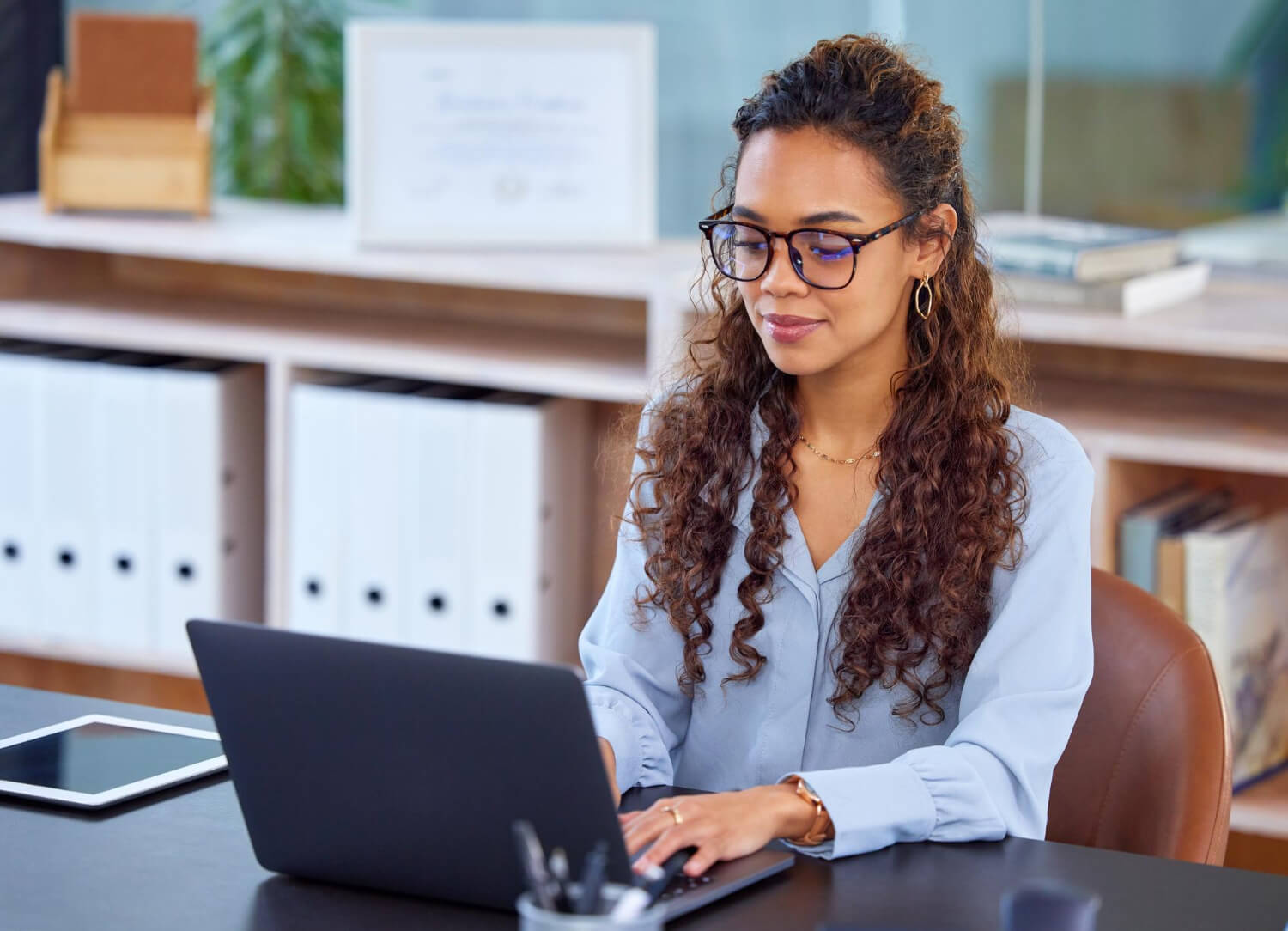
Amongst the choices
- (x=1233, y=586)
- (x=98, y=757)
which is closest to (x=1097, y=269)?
(x=1233, y=586)

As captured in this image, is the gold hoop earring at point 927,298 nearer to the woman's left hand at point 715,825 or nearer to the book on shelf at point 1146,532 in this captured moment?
the woman's left hand at point 715,825

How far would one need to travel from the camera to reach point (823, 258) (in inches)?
Result: 57.2

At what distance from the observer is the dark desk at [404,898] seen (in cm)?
109

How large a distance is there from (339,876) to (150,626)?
6.42 ft

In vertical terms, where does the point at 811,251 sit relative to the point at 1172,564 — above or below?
above

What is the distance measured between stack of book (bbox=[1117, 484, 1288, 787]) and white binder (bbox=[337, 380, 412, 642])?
1.12 meters

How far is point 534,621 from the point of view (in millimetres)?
2750

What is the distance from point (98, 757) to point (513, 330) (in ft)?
5.58

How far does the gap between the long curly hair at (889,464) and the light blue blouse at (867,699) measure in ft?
0.05

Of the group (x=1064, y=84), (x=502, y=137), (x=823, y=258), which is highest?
(x=1064, y=84)

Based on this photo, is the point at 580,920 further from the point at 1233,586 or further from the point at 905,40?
the point at 905,40

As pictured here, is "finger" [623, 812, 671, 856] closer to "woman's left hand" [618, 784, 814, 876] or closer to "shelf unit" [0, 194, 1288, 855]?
"woman's left hand" [618, 784, 814, 876]

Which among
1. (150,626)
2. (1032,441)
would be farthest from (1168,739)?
(150,626)

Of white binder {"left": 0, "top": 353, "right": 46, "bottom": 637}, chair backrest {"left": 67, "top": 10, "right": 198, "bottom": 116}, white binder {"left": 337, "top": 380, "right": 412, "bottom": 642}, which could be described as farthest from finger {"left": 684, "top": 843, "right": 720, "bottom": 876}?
chair backrest {"left": 67, "top": 10, "right": 198, "bottom": 116}
